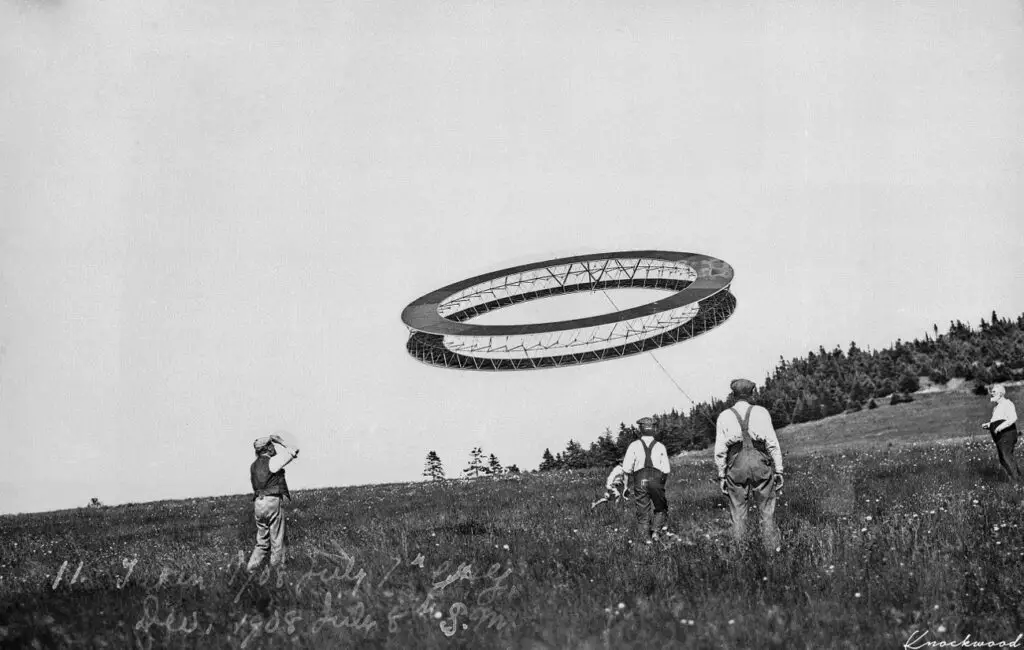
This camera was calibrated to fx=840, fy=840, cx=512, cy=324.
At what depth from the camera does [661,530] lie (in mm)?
12609

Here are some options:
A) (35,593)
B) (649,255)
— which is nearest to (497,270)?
(649,255)

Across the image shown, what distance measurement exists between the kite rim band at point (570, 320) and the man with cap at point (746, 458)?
93.4 feet

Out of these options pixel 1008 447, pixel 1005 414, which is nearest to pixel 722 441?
pixel 1008 447

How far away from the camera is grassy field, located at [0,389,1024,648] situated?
22.9 feet

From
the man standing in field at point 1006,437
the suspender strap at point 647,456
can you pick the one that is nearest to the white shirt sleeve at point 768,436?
the suspender strap at point 647,456

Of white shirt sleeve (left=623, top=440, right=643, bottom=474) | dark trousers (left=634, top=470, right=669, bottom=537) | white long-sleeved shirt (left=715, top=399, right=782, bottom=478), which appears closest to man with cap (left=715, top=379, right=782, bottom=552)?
white long-sleeved shirt (left=715, top=399, right=782, bottom=478)

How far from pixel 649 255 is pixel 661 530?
34218mm

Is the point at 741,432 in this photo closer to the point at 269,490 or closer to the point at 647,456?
the point at 647,456

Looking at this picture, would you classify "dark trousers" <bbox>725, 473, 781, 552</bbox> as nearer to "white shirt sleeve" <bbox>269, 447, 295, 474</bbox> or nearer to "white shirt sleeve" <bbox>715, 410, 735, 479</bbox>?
"white shirt sleeve" <bbox>715, 410, 735, 479</bbox>

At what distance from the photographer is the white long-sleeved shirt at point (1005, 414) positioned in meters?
15.3

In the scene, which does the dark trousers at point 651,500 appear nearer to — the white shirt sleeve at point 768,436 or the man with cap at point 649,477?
the man with cap at point 649,477

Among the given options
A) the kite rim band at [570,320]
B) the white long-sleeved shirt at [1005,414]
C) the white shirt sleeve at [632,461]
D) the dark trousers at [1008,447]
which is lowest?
the dark trousers at [1008,447]

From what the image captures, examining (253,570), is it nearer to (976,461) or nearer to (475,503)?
(475,503)

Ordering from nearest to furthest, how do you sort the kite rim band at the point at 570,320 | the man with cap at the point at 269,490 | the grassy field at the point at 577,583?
the grassy field at the point at 577,583 < the man with cap at the point at 269,490 < the kite rim band at the point at 570,320
